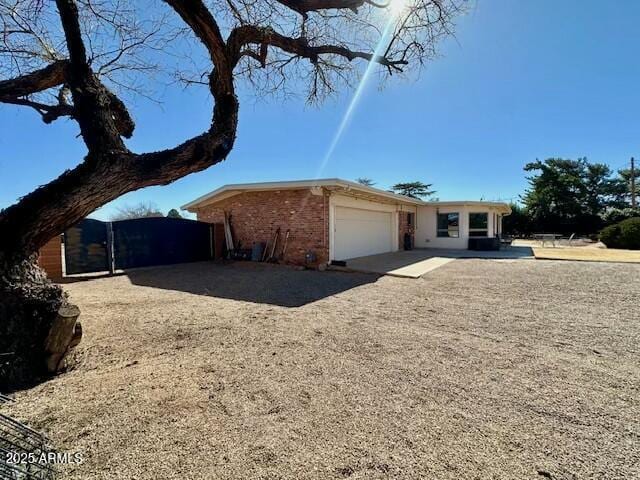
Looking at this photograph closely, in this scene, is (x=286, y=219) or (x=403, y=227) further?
(x=403, y=227)

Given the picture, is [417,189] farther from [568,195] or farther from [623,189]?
[623,189]

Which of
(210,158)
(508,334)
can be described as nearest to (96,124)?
(210,158)

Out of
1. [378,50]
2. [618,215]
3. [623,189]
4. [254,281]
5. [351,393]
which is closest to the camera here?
[351,393]

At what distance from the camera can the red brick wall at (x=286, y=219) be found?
10750 millimetres

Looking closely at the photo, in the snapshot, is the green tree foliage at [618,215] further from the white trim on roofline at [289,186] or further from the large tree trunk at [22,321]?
the large tree trunk at [22,321]

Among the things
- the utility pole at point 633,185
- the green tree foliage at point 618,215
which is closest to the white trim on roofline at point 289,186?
the green tree foliage at point 618,215

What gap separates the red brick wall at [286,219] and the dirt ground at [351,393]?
16.9ft

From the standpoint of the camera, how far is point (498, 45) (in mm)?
5742

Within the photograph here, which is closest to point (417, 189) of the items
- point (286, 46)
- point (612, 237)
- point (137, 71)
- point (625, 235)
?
point (612, 237)

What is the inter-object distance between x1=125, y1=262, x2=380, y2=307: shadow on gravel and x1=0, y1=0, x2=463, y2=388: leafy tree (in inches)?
141

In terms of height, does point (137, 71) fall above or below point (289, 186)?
above

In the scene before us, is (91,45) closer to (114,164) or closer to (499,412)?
(114,164)

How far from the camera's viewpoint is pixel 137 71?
4895 mm

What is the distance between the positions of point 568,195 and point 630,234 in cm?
1383
